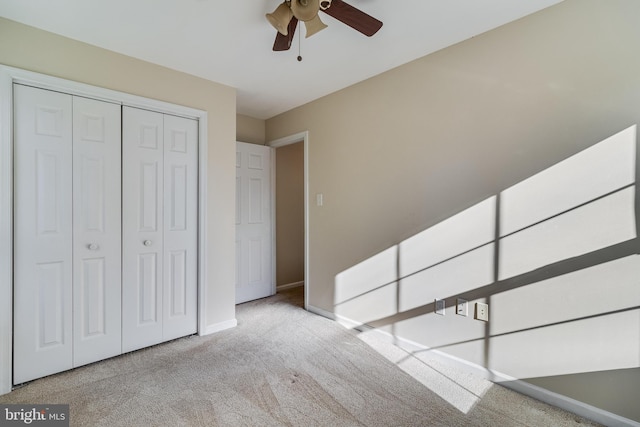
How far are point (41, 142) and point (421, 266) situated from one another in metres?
2.90

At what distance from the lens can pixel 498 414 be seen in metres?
1.67

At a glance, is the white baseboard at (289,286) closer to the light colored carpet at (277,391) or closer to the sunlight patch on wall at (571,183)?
the light colored carpet at (277,391)

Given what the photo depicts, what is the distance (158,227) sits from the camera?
2.49m

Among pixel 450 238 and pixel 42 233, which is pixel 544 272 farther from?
pixel 42 233

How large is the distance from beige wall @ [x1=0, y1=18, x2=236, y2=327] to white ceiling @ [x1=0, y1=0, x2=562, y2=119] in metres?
0.08

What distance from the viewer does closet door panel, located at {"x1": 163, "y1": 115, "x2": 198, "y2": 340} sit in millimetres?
2547

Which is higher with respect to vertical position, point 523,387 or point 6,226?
point 6,226

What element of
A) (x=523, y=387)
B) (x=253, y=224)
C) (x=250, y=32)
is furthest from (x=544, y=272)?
(x=253, y=224)

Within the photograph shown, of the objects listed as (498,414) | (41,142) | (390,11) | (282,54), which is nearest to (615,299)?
(498,414)

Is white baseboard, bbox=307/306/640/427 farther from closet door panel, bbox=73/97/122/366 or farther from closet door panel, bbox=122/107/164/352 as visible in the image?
closet door panel, bbox=73/97/122/366

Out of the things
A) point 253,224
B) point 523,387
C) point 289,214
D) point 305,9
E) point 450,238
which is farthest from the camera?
point 289,214

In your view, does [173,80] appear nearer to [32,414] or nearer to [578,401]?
[32,414]

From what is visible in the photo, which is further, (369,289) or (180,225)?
(369,289)

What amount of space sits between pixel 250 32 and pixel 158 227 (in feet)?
5.66
